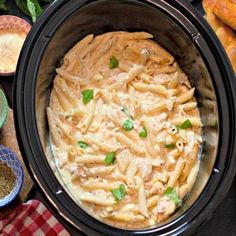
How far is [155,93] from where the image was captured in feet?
6.01

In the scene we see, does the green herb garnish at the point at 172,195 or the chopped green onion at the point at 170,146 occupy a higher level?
the chopped green onion at the point at 170,146

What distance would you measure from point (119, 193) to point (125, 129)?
0.61 feet

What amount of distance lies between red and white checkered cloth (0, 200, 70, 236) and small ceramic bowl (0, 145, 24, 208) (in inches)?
1.9

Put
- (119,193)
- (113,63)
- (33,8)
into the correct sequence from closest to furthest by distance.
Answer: (119,193)
(113,63)
(33,8)

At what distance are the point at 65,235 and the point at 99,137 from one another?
1.14ft

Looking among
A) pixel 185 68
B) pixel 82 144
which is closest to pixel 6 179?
pixel 82 144

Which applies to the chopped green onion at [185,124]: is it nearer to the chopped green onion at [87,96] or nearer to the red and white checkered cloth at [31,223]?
the chopped green onion at [87,96]

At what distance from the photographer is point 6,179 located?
6.35 ft

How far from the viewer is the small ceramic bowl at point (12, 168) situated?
1.87 m

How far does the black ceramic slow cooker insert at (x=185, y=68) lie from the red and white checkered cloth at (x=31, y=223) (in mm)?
247

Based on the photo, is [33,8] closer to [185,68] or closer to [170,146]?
[185,68]

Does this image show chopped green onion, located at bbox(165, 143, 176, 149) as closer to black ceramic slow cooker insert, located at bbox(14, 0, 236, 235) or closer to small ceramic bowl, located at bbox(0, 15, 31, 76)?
black ceramic slow cooker insert, located at bbox(14, 0, 236, 235)

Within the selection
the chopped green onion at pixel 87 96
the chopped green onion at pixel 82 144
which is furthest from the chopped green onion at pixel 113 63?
the chopped green onion at pixel 82 144

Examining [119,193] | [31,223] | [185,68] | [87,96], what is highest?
[185,68]
